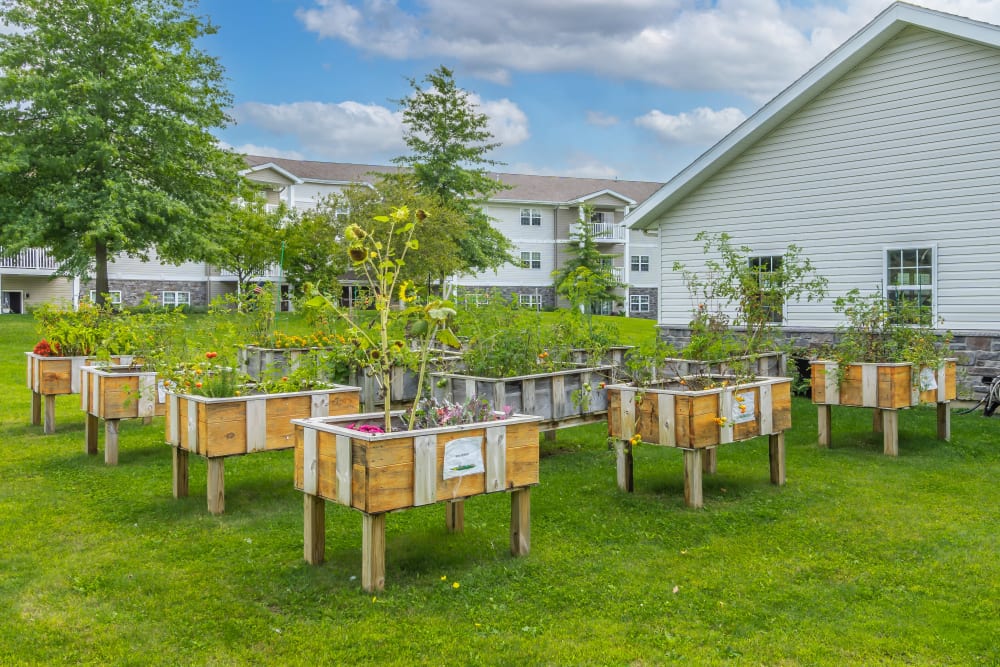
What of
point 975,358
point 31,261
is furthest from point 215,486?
point 31,261

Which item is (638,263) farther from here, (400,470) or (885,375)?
(400,470)

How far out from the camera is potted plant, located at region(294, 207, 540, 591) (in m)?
4.00

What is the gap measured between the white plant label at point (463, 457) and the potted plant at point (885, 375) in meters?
4.93

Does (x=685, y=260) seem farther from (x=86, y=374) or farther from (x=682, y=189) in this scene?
(x=86, y=374)

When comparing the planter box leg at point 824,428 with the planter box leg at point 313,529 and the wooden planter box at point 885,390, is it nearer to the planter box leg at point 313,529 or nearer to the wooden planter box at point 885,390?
the wooden planter box at point 885,390

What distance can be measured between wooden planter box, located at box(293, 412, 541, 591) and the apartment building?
2908cm

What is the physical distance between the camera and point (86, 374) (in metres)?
7.13

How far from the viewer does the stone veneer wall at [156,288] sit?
3269 centimetres

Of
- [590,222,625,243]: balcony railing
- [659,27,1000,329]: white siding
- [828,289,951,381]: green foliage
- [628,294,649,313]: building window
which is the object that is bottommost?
[828,289,951,381]: green foliage

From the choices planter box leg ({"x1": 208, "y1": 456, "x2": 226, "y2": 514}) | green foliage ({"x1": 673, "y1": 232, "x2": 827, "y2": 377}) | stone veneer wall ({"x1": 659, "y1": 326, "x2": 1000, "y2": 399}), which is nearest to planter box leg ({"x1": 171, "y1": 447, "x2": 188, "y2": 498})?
planter box leg ({"x1": 208, "y1": 456, "x2": 226, "y2": 514})

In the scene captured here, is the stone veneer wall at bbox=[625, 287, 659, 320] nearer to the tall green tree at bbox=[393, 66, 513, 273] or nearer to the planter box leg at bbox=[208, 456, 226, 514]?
the tall green tree at bbox=[393, 66, 513, 273]

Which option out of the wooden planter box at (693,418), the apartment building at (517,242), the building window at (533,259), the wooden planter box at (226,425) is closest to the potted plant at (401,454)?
the wooden planter box at (226,425)

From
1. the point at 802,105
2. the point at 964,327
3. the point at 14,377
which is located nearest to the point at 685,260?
the point at 802,105

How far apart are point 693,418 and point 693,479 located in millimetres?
473
